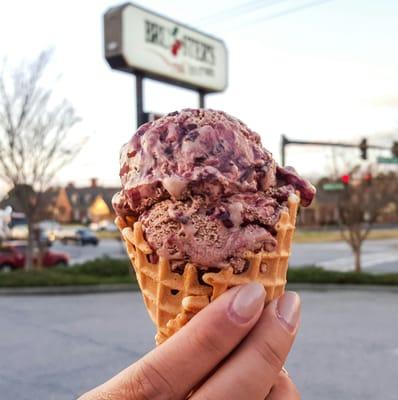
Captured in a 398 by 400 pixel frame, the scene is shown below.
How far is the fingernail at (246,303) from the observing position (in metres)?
1.61

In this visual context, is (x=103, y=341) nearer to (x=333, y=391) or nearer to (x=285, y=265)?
(x=333, y=391)

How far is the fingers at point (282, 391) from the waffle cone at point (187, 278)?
310 mm

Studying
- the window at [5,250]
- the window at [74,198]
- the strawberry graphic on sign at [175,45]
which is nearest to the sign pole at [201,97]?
the strawberry graphic on sign at [175,45]

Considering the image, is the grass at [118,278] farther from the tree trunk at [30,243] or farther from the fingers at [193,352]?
the fingers at [193,352]

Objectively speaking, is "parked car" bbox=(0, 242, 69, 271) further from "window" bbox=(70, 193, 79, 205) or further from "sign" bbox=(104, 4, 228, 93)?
"window" bbox=(70, 193, 79, 205)

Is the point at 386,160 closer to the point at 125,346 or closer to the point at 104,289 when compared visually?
the point at 104,289

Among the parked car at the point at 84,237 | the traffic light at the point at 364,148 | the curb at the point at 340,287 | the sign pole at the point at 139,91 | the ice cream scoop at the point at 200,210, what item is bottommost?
the parked car at the point at 84,237

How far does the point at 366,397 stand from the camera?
5.75 metres

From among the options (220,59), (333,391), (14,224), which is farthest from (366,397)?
(14,224)

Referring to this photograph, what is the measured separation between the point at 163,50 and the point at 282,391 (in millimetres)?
11296

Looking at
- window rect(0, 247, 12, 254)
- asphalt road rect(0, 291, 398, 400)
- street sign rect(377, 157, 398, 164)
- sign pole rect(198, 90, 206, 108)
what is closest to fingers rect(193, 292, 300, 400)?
asphalt road rect(0, 291, 398, 400)

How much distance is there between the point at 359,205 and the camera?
16328 millimetres

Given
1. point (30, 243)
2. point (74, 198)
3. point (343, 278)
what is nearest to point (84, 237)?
point (30, 243)

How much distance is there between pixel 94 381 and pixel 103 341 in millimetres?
2074
